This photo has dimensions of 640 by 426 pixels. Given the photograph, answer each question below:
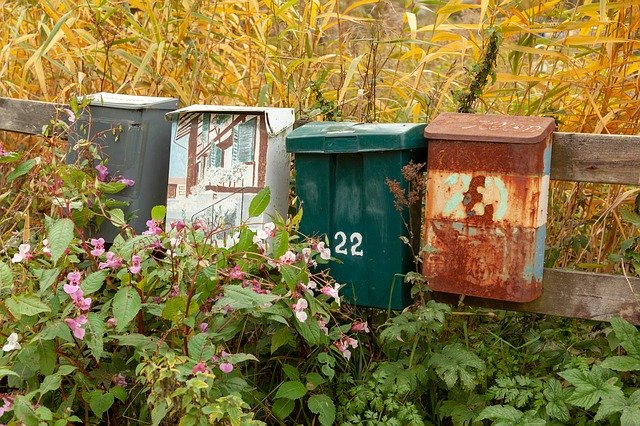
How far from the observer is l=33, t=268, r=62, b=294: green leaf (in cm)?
298

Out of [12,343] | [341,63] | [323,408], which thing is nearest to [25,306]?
[12,343]

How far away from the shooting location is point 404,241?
3.28 meters

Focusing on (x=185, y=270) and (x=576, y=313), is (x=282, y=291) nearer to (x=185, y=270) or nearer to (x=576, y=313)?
(x=185, y=270)

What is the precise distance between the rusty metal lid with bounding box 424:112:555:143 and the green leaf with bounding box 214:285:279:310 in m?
0.82

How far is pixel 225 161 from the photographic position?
360cm

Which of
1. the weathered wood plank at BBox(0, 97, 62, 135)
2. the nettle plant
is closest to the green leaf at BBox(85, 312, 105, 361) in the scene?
the nettle plant

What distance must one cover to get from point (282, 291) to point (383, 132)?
65cm

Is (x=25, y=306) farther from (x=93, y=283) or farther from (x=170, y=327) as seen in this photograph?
(x=170, y=327)

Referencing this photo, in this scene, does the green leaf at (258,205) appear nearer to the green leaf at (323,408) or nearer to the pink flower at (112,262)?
the pink flower at (112,262)

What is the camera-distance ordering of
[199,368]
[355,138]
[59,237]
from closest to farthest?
[199,368] < [59,237] < [355,138]

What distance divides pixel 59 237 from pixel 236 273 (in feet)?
1.86

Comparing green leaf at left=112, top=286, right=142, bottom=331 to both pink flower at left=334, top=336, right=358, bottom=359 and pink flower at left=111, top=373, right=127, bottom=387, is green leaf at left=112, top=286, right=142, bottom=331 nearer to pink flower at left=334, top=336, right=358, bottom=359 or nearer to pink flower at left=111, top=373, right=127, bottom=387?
pink flower at left=111, top=373, right=127, bottom=387

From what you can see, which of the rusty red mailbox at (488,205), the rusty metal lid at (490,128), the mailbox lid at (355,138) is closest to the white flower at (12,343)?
the mailbox lid at (355,138)

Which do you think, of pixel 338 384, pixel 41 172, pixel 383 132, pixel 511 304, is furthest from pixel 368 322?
pixel 41 172
